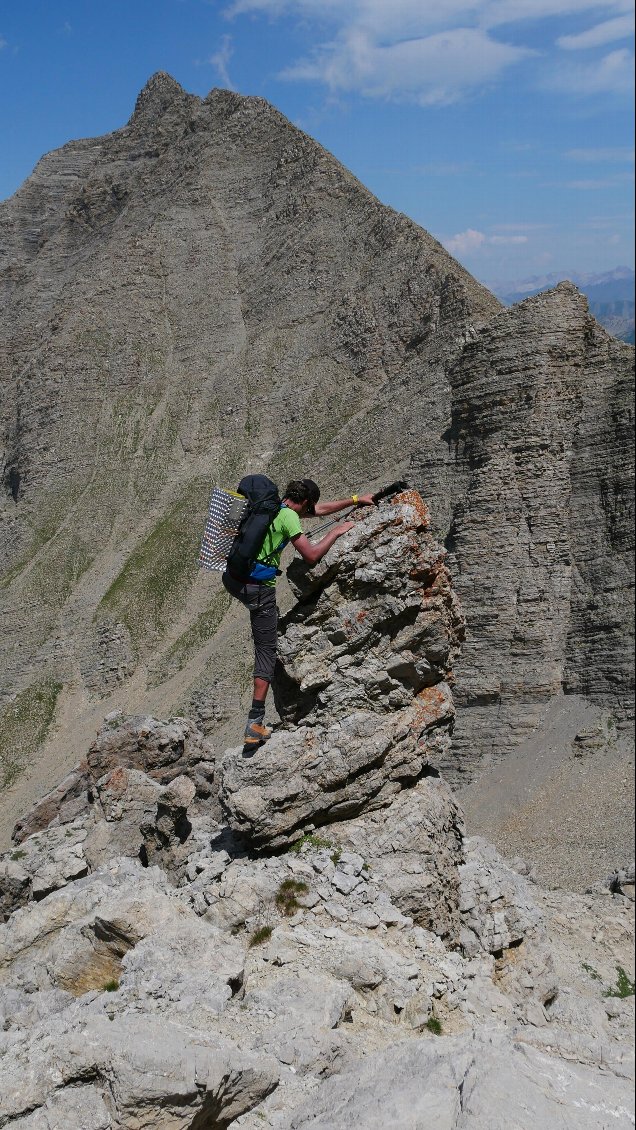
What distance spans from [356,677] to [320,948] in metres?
4.46

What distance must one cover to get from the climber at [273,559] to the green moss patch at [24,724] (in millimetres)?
42479

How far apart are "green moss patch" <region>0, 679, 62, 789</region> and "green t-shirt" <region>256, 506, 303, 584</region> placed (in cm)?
4373

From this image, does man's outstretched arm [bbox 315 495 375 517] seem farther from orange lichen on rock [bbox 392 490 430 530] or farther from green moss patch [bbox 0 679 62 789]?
green moss patch [bbox 0 679 62 789]

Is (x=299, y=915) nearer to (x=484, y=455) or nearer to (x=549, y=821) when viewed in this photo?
(x=549, y=821)

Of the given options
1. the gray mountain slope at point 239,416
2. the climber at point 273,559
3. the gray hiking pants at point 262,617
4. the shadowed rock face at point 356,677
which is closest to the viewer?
the climber at point 273,559

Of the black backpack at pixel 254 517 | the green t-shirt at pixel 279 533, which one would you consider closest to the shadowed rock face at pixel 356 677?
the green t-shirt at pixel 279 533

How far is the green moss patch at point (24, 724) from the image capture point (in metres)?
53.7

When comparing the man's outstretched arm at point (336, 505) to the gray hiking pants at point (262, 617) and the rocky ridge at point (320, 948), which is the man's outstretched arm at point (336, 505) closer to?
the rocky ridge at point (320, 948)

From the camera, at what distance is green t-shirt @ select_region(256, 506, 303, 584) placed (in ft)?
43.8

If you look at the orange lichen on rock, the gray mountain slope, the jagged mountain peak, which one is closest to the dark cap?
the orange lichen on rock

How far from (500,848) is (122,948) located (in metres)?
26.6

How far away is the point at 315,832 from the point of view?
14.1 meters

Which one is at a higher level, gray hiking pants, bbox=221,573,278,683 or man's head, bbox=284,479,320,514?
man's head, bbox=284,479,320,514

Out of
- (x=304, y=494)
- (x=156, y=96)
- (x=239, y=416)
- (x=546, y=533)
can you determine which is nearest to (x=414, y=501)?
(x=304, y=494)
